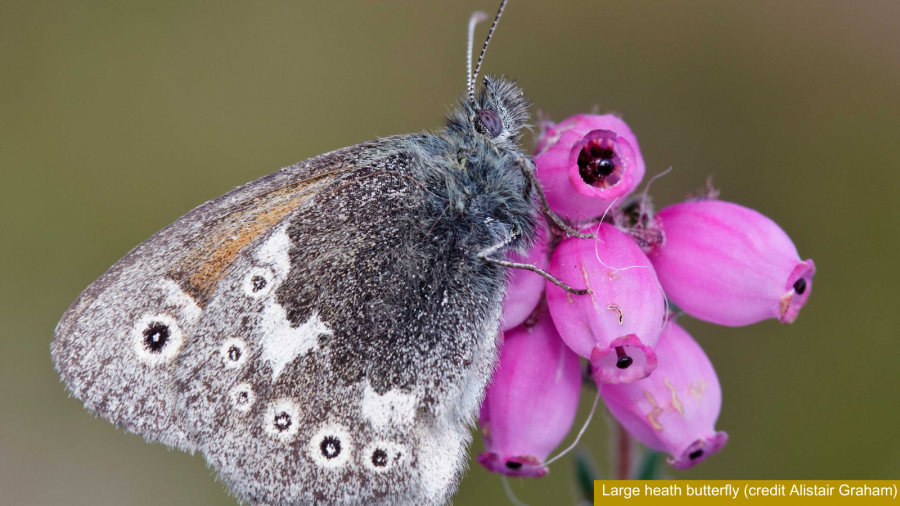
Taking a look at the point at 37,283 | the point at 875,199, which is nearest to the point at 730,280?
the point at 875,199

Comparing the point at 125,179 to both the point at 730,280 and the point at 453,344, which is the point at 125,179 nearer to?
the point at 453,344

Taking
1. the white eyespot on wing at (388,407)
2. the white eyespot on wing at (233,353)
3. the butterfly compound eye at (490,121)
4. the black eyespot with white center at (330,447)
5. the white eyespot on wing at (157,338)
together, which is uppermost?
the butterfly compound eye at (490,121)

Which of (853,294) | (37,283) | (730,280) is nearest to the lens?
(730,280)

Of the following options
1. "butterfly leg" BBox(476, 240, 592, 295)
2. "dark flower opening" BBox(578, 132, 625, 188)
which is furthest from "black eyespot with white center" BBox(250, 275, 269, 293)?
"dark flower opening" BBox(578, 132, 625, 188)

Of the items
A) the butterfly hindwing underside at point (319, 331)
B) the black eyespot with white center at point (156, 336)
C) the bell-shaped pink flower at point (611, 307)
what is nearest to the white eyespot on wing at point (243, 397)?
the butterfly hindwing underside at point (319, 331)

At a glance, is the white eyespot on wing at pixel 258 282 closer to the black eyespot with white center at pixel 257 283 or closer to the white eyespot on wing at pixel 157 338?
the black eyespot with white center at pixel 257 283

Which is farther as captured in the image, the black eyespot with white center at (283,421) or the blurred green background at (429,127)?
the blurred green background at (429,127)
